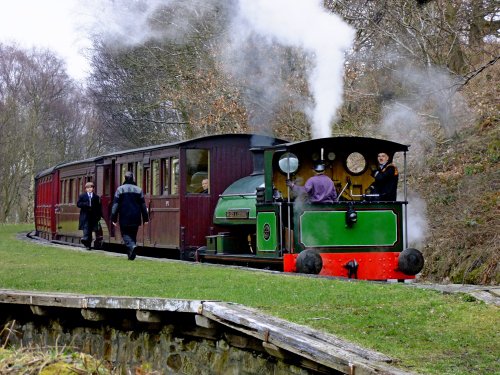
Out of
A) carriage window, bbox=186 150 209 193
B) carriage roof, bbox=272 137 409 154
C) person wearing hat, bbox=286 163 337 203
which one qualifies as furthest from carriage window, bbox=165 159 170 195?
person wearing hat, bbox=286 163 337 203

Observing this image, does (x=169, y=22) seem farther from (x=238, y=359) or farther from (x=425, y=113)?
(x=238, y=359)

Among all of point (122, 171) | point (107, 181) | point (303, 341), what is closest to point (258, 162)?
point (122, 171)

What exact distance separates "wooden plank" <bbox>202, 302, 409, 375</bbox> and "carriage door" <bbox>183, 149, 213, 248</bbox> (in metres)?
9.32

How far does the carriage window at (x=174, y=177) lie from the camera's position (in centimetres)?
1866

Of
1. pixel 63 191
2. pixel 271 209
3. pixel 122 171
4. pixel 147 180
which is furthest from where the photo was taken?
pixel 63 191

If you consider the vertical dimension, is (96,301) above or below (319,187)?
below

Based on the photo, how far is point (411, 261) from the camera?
562 inches

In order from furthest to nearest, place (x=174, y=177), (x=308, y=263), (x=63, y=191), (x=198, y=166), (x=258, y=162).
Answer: (x=63, y=191) → (x=174, y=177) → (x=198, y=166) → (x=258, y=162) → (x=308, y=263)

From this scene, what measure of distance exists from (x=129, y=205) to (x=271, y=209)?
3.62 metres

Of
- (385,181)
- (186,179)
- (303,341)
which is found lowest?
(303,341)

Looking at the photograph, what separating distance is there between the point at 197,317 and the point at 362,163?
7381 mm

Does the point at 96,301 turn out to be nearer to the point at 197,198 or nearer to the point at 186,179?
Result: the point at 197,198

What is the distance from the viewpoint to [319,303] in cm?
949

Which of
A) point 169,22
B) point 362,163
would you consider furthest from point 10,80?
point 362,163
